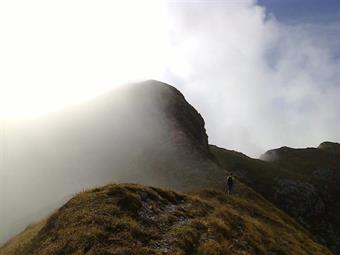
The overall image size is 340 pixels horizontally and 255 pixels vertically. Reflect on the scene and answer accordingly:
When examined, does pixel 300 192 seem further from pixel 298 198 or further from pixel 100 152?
pixel 100 152

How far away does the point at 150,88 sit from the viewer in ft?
364

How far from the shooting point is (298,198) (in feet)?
324

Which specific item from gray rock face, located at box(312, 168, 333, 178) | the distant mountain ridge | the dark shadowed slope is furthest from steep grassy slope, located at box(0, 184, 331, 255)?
gray rock face, located at box(312, 168, 333, 178)

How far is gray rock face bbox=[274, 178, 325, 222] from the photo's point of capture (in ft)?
314

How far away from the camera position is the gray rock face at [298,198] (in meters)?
95.6

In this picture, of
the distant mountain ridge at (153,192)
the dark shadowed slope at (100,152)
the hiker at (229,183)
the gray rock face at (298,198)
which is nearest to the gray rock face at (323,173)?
the distant mountain ridge at (153,192)

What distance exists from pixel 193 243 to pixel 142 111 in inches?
2840

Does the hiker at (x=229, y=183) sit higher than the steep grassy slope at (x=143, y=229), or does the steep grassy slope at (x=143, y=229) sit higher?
the hiker at (x=229, y=183)

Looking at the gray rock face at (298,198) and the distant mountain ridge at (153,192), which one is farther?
the gray rock face at (298,198)

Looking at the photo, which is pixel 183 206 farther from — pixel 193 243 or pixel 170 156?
pixel 170 156

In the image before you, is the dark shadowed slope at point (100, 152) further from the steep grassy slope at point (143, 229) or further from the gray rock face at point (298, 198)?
the steep grassy slope at point (143, 229)

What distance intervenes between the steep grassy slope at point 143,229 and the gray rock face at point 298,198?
56708 mm

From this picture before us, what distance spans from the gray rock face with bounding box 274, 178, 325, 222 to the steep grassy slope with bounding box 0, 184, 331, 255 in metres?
56.7

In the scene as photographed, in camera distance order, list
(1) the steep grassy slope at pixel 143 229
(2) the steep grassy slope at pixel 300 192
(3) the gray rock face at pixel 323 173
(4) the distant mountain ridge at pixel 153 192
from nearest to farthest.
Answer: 1. (1) the steep grassy slope at pixel 143 229
2. (4) the distant mountain ridge at pixel 153 192
3. (2) the steep grassy slope at pixel 300 192
4. (3) the gray rock face at pixel 323 173
